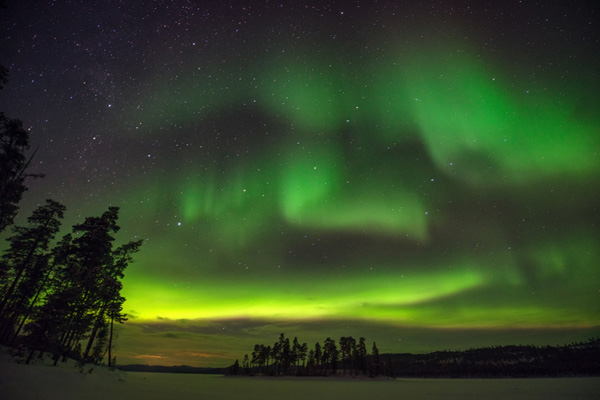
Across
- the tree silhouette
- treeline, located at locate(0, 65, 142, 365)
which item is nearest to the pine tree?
treeline, located at locate(0, 65, 142, 365)

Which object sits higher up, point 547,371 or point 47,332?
point 47,332

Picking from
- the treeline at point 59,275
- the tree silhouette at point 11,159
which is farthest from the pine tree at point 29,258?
the tree silhouette at point 11,159

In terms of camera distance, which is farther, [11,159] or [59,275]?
[59,275]

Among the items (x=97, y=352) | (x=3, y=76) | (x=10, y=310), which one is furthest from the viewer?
(x=97, y=352)

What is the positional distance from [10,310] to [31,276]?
148 inches

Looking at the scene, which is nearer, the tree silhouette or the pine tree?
the tree silhouette

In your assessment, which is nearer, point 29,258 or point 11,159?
point 11,159

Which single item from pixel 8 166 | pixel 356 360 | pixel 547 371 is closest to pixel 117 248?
pixel 8 166

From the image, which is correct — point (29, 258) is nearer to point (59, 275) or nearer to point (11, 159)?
point (59, 275)

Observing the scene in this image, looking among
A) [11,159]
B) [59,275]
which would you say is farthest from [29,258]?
[11,159]

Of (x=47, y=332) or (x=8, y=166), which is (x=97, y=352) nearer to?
(x=47, y=332)

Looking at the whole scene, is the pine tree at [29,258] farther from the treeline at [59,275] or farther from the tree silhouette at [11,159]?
the tree silhouette at [11,159]

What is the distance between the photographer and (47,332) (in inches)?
808

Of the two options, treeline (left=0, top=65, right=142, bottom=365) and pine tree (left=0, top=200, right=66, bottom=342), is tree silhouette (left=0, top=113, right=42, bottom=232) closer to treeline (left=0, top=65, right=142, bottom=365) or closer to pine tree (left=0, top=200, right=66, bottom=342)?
treeline (left=0, top=65, right=142, bottom=365)
